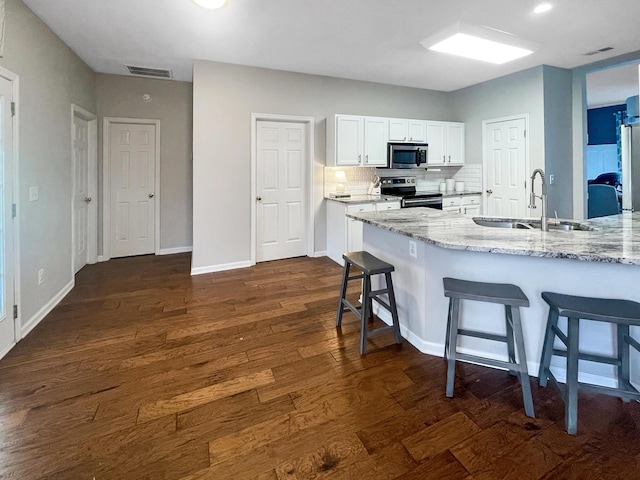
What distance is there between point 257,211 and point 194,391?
3.20m

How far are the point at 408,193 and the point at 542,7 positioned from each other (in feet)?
10.3

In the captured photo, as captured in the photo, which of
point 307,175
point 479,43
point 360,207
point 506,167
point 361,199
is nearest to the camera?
point 479,43

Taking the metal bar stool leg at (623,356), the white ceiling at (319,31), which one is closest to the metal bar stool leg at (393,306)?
the metal bar stool leg at (623,356)

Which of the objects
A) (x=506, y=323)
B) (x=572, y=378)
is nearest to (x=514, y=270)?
(x=506, y=323)

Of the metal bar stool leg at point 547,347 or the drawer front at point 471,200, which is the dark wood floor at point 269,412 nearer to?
the metal bar stool leg at point 547,347

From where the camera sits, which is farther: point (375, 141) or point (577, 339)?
point (375, 141)

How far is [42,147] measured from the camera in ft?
10.4

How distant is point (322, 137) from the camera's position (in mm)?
5191

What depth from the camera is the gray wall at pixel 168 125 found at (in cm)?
505

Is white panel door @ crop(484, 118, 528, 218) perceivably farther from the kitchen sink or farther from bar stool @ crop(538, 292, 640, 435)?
bar stool @ crop(538, 292, 640, 435)

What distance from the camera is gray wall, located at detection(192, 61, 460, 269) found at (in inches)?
175

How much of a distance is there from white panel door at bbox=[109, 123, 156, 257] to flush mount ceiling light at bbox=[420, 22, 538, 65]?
429cm

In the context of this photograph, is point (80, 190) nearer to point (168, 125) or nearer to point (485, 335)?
point (168, 125)

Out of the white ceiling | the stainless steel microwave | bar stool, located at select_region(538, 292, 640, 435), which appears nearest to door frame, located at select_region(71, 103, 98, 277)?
the white ceiling
